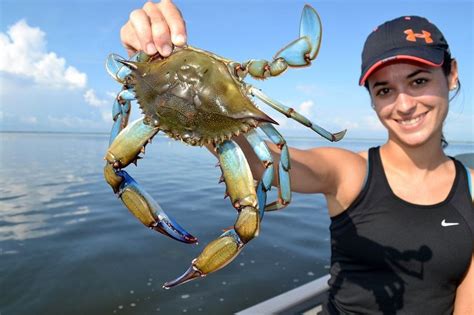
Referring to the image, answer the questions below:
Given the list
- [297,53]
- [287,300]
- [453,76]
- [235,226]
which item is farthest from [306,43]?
[287,300]

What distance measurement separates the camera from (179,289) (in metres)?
5.45

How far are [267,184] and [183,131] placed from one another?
1.85 ft

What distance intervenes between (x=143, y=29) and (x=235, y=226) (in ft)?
3.63

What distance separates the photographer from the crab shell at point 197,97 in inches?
71.6

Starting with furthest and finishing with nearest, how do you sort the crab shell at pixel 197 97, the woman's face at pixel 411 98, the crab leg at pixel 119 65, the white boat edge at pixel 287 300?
1. the white boat edge at pixel 287 300
2. the woman's face at pixel 411 98
3. the crab leg at pixel 119 65
4. the crab shell at pixel 197 97

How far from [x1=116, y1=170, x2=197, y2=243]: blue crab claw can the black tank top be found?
1.29 meters

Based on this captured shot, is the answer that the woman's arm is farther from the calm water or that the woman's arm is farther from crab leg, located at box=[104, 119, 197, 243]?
the calm water

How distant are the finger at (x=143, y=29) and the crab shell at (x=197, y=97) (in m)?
0.11

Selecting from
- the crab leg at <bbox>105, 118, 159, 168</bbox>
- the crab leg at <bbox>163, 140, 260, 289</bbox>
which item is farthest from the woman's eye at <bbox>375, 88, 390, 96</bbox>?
the crab leg at <bbox>105, 118, 159, 168</bbox>

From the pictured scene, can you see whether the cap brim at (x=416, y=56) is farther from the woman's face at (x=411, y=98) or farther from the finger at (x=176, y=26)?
the finger at (x=176, y=26)

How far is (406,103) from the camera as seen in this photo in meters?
2.45

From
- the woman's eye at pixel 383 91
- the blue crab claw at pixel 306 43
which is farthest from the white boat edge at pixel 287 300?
the blue crab claw at pixel 306 43

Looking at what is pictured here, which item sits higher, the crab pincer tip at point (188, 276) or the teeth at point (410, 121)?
the teeth at point (410, 121)

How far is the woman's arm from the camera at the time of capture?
2.47m
